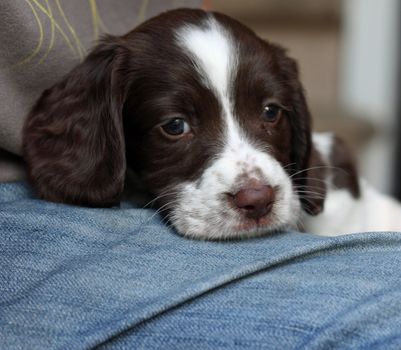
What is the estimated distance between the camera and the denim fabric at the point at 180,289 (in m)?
1.17

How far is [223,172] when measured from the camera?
1.69m

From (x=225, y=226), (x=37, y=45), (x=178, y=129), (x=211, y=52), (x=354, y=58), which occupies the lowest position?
(x=354, y=58)

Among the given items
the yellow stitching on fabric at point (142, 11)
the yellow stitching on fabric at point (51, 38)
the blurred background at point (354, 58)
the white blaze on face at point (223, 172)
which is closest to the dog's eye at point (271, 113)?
the white blaze on face at point (223, 172)

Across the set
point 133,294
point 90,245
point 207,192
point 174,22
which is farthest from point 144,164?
point 133,294

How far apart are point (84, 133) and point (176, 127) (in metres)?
0.23

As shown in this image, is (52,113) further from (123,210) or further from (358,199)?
(358,199)

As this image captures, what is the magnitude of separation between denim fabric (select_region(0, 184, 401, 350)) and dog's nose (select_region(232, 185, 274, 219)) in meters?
0.20

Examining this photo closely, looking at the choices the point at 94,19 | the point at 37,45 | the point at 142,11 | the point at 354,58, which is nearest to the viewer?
the point at 37,45

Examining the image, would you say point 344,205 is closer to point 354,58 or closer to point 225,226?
point 225,226

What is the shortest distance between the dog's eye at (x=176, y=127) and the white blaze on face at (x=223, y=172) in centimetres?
10

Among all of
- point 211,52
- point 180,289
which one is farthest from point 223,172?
point 180,289

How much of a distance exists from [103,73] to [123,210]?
1.48 ft

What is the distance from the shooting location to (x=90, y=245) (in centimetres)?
135

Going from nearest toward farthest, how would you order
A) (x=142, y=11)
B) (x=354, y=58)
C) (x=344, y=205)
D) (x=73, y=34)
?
(x=73, y=34) < (x=142, y=11) < (x=344, y=205) < (x=354, y=58)
